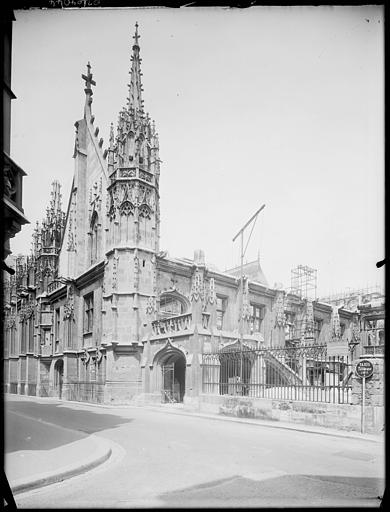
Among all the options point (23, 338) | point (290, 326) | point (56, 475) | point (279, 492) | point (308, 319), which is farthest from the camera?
point (308, 319)

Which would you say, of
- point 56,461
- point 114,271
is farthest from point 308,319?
point 56,461

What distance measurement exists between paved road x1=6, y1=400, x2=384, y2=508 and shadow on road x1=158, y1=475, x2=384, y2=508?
0.01 meters

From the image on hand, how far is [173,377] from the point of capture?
72.4ft

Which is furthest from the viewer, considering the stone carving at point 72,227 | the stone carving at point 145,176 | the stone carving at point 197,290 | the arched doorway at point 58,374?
the arched doorway at point 58,374

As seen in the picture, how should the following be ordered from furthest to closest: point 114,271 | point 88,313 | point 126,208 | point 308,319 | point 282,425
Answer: point 308,319 → point 88,313 → point 126,208 → point 114,271 → point 282,425

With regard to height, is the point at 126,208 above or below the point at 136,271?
above

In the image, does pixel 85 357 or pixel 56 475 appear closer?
pixel 56 475

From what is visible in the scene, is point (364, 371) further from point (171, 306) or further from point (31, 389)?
point (31, 389)

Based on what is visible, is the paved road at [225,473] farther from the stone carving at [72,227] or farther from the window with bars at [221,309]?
the stone carving at [72,227]

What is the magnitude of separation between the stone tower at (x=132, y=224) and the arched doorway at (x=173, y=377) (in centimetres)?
168

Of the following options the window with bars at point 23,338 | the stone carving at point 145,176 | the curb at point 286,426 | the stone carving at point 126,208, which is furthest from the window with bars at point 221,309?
the window with bars at point 23,338

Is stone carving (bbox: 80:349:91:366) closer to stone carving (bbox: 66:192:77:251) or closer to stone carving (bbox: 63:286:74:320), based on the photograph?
stone carving (bbox: 63:286:74:320)

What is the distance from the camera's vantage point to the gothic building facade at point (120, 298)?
2127 centimetres

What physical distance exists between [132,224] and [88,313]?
22.9ft
